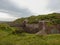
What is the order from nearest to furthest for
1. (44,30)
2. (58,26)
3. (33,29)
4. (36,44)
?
(36,44) < (44,30) < (58,26) < (33,29)

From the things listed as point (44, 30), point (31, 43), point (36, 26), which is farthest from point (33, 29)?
point (31, 43)

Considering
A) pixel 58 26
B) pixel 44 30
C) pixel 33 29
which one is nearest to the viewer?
pixel 44 30

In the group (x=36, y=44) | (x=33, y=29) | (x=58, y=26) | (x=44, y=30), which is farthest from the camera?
(x=33, y=29)

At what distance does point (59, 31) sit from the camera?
161ft

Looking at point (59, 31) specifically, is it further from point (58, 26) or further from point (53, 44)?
point (53, 44)

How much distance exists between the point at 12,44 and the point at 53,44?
6.89 metres

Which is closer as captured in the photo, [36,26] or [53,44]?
[53,44]

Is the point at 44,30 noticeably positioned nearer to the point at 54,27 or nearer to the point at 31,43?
the point at 54,27

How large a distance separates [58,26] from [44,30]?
5.83m

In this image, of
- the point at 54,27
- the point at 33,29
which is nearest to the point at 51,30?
the point at 54,27

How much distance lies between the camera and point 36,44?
90.9ft

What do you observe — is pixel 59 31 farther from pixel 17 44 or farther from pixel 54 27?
pixel 17 44

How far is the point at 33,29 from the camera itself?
5441 cm

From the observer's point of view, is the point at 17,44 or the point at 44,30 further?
the point at 44,30
